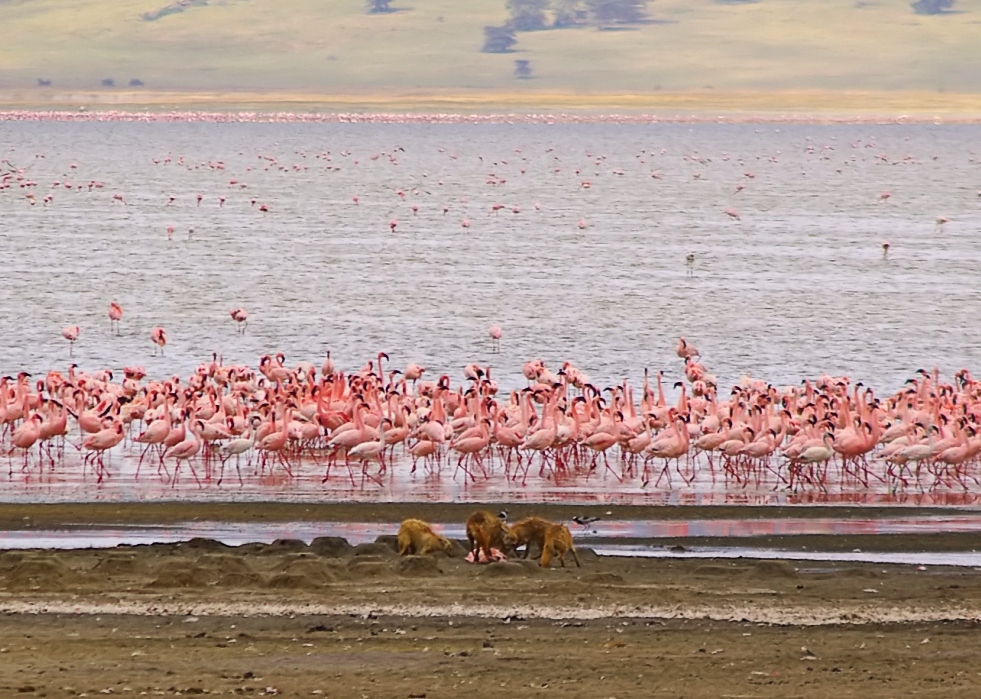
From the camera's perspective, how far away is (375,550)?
1161 centimetres

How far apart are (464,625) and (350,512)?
4.81 metres

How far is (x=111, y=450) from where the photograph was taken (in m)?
17.5

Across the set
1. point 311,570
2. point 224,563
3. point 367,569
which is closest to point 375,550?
point 367,569

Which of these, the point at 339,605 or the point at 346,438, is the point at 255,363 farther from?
the point at 339,605

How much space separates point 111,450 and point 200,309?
15.5 metres

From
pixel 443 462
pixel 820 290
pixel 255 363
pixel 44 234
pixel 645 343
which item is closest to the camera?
pixel 443 462

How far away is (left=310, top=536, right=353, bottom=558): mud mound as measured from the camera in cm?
1170

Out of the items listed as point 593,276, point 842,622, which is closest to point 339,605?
point 842,622

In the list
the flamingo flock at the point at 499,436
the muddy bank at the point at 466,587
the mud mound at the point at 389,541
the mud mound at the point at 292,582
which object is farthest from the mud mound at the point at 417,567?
the flamingo flock at the point at 499,436

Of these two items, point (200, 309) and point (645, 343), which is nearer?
point (645, 343)

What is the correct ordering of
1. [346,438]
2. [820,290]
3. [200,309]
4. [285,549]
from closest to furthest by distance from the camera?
[285,549] → [346,438] → [200,309] → [820,290]

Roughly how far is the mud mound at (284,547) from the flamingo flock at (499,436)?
4000mm

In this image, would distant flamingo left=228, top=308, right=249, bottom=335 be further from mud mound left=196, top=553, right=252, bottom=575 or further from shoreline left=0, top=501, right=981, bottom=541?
mud mound left=196, top=553, right=252, bottom=575

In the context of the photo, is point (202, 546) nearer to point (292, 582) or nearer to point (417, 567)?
point (292, 582)
